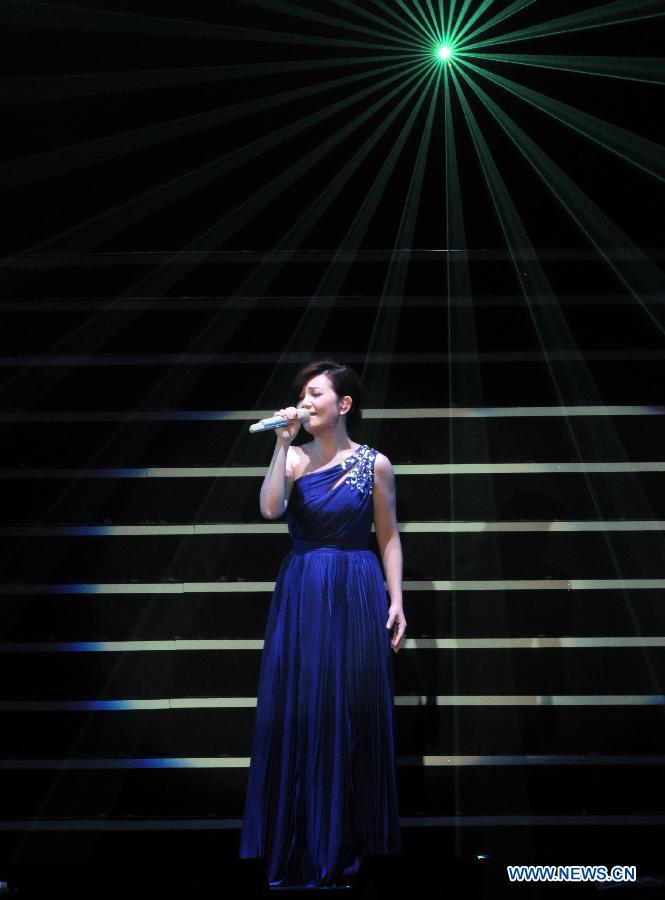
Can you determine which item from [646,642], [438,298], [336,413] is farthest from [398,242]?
[646,642]

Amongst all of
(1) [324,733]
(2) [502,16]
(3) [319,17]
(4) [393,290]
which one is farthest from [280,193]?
(1) [324,733]

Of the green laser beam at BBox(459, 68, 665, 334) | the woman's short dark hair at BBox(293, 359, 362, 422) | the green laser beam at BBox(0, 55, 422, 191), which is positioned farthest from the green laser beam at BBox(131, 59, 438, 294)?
the woman's short dark hair at BBox(293, 359, 362, 422)

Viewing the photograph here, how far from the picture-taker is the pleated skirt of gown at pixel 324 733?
328 cm

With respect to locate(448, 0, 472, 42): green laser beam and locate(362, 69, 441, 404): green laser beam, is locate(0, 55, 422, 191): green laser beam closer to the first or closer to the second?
locate(448, 0, 472, 42): green laser beam

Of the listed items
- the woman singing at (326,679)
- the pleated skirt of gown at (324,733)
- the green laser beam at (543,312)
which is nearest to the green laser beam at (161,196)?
the green laser beam at (543,312)

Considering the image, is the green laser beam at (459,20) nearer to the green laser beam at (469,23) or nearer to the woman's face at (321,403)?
the green laser beam at (469,23)

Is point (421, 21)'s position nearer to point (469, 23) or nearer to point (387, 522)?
point (469, 23)

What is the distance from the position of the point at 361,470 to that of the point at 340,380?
325 mm

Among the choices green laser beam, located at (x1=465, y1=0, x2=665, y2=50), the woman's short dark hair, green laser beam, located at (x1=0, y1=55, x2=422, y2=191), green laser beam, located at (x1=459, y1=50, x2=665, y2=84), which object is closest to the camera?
the woman's short dark hair

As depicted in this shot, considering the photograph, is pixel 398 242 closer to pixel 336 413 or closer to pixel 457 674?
pixel 336 413

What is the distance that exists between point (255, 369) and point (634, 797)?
7.60 feet

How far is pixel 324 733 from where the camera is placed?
3316 millimetres

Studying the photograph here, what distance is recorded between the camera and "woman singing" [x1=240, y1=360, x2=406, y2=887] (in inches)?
129

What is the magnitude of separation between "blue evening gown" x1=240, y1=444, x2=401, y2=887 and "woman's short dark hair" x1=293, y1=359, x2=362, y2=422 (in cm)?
27
